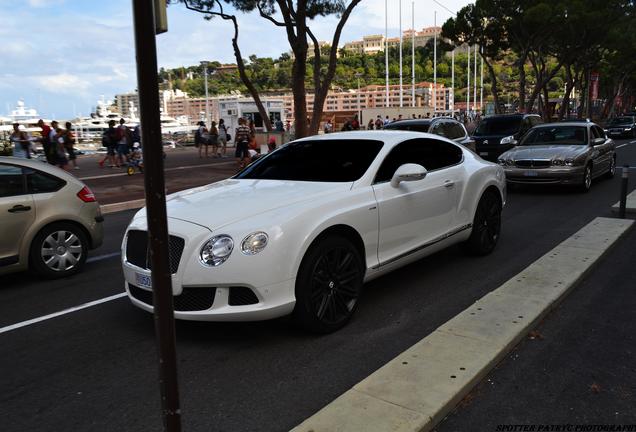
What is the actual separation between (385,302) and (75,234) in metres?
3.77

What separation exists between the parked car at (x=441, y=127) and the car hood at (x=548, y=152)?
175 centimetres

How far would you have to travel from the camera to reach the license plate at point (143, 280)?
4.27 meters

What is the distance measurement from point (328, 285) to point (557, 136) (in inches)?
429

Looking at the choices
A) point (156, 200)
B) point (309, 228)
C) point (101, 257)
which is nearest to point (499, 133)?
point (101, 257)

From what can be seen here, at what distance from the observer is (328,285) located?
14.3 ft

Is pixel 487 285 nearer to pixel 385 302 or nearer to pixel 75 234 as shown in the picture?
pixel 385 302

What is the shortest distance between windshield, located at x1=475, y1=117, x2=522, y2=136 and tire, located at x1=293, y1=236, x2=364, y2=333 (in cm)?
1554

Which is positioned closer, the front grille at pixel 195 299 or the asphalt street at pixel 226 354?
the asphalt street at pixel 226 354

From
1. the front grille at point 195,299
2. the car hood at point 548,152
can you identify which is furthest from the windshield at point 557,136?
the front grille at point 195,299

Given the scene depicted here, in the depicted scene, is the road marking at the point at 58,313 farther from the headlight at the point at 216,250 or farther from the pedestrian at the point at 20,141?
the pedestrian at the point at 20,141

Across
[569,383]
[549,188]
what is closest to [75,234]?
[569,383]

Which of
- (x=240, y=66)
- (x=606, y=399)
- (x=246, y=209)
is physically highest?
(x=240, y=66)

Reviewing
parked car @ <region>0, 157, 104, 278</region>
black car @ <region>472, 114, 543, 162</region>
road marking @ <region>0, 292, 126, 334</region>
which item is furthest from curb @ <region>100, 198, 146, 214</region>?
black car @ <region>472, 114, 543, 162</region>

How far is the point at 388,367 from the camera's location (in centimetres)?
371
